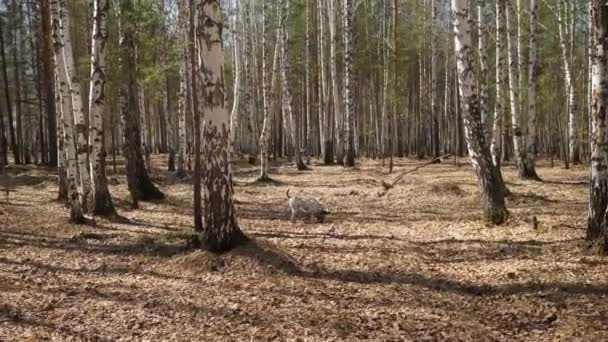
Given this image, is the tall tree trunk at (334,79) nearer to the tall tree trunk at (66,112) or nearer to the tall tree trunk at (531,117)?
the tall tree trunk at (531,117)

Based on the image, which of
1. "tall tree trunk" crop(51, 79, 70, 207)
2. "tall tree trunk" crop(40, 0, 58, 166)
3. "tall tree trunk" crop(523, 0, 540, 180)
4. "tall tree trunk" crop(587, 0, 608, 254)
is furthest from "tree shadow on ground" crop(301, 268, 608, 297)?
"tall tree trunk" crop(40, 0, 58, 166)

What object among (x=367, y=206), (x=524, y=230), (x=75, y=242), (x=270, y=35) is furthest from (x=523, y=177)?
(x=270, y=35)

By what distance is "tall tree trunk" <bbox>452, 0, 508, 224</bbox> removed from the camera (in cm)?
906

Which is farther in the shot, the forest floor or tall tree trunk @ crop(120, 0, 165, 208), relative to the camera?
tall tree trunk @ crop(120, 0, 165, 208)

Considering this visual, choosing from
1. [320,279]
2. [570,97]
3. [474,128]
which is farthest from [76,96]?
[570,97]

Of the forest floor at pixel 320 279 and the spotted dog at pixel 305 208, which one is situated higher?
the spotted dog at pixel 305 208

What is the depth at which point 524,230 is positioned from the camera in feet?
27.8

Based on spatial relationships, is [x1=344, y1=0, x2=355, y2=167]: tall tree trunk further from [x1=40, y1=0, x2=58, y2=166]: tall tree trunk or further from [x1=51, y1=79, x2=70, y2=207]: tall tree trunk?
[x1=51, y1=79, x2=70, y2=207]: tall tree trunk

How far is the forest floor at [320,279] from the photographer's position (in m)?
4.98

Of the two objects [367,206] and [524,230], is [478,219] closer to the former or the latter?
[524,230]

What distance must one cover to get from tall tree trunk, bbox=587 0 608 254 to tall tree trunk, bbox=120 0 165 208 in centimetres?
970

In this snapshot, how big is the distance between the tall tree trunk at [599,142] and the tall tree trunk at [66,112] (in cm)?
884

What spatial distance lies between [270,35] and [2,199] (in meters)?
21.5

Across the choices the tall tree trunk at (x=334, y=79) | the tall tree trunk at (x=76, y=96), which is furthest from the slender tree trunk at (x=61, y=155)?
the tall tree trunk at (x=334, y=79)
